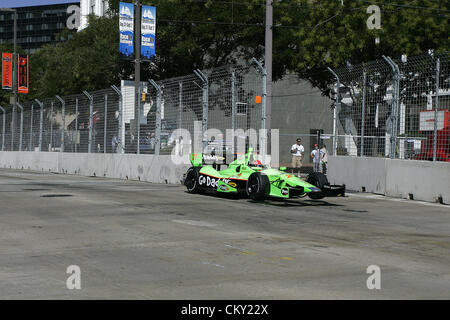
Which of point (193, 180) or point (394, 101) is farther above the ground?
point (394, 101)

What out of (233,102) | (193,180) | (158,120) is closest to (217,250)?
(193,180)

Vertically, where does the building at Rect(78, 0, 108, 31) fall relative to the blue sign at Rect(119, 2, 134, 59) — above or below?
above

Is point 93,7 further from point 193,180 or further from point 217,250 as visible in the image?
point 217,250

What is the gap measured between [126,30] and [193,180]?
502 inches

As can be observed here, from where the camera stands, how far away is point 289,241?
7938mm

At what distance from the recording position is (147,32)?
2592cm

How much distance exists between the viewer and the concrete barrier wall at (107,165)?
2005 cm

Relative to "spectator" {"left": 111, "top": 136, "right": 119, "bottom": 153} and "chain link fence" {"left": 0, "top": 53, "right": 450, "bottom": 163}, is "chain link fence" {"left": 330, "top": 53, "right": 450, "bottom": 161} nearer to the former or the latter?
"chain link fence" {"left": 0, "top": 53, "right": 450, "bottom": 163}

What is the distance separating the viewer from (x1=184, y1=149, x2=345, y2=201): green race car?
40.3ft

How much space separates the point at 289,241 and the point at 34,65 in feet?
184

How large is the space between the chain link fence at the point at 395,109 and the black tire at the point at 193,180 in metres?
4.91

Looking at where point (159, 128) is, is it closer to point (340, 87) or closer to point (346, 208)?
point (340, 87)

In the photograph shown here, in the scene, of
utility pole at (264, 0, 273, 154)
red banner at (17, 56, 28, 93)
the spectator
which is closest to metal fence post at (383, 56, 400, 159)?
utility pole at (264, 0, 273, 154)

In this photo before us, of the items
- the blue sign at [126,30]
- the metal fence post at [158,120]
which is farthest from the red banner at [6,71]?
the metal fence post at [158,120]
